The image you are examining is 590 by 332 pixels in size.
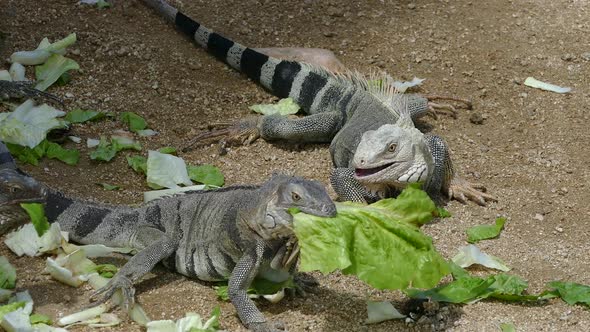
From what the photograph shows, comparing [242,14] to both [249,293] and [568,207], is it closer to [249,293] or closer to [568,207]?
Result: [568,207]

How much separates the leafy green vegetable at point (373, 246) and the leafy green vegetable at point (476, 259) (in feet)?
2.96

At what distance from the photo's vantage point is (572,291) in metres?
5.41

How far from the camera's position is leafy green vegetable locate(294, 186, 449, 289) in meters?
4.65

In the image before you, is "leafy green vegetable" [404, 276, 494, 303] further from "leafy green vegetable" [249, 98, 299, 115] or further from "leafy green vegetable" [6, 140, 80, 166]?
"leafy green vegetable" [249, 98, 299, 115]

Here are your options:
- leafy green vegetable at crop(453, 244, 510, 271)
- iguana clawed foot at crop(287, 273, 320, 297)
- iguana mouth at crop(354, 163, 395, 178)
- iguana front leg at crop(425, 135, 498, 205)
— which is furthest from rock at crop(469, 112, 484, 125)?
iguana clawed foot at crop(287, 273, 320, 297)

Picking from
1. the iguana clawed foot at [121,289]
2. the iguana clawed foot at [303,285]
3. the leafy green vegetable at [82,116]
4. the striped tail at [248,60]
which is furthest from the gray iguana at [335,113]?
the iguana clawed foot at [121,289]

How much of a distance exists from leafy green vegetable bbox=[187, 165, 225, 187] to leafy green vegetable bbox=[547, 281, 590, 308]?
2.49 metres

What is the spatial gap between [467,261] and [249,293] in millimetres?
1380

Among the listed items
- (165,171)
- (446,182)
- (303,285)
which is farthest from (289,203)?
(446,182)

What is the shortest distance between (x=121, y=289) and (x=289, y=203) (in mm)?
1088

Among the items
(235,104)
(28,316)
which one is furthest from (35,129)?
(28,316)

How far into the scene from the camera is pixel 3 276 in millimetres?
5262

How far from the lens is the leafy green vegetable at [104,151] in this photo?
22.8ft

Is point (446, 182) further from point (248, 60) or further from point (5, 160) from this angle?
point (5, 160)
